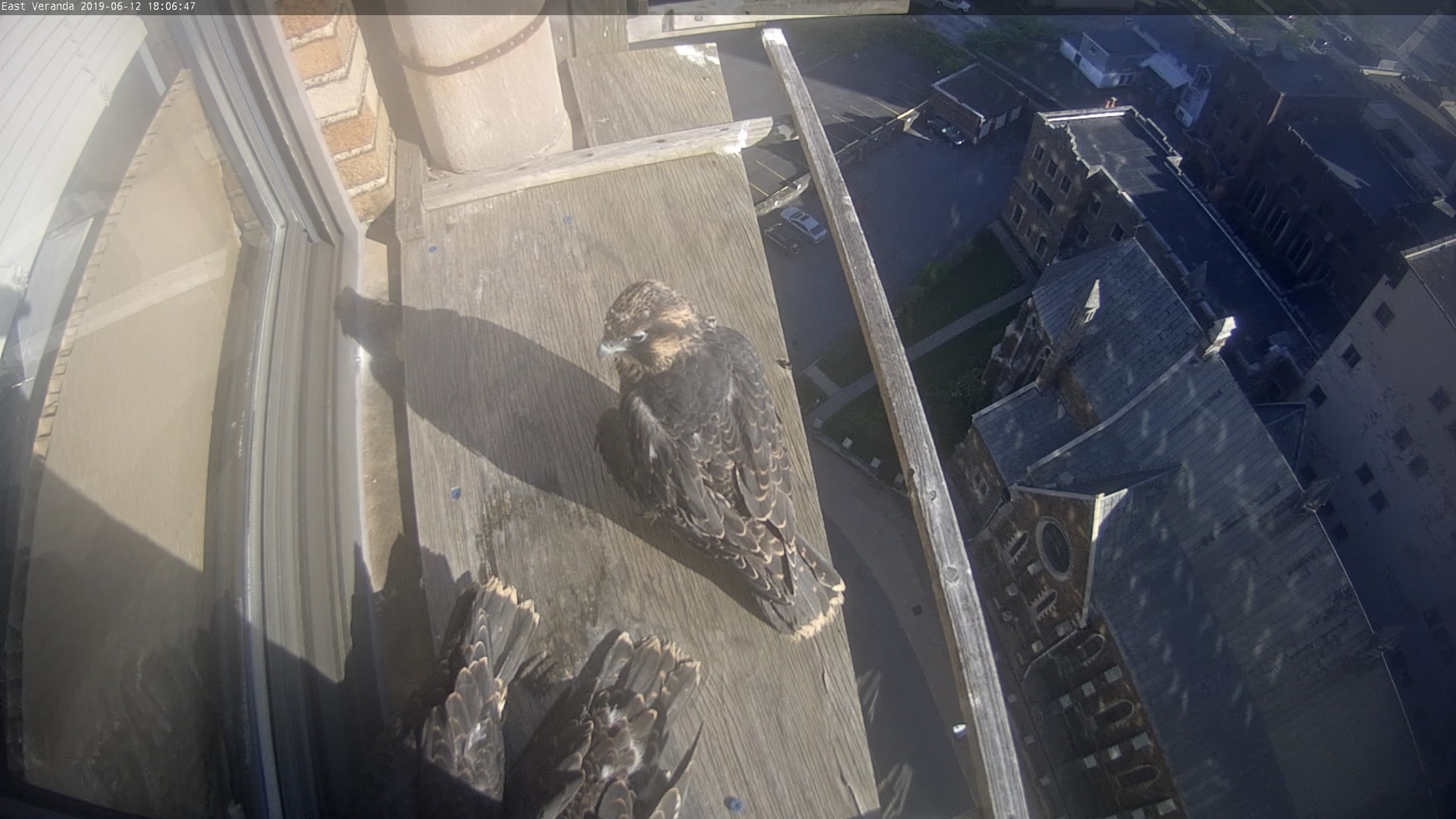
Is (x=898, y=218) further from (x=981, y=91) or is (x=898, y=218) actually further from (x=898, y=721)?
(x=898, y=721)

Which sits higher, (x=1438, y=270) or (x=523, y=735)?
(x=523, y=735)

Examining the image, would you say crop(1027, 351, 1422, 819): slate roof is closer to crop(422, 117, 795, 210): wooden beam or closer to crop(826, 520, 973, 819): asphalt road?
crop(826, 520, 973, 819): asphalt road

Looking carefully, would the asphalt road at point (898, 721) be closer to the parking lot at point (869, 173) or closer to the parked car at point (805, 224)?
the parking lot at point (869, 173)

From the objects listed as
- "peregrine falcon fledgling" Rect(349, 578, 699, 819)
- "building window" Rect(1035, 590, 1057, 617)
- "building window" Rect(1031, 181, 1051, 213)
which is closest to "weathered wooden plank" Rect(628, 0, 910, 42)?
"peregrine falcon fledgling" Rect(349, 578, 699, 819)

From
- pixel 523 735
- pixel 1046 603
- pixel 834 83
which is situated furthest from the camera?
pixel 834 83

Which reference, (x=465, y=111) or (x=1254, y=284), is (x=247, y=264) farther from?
(x=1254, y=284)

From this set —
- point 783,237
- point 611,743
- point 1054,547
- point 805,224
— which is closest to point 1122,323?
point 1054,547
